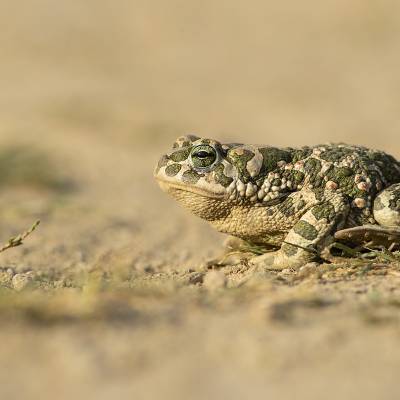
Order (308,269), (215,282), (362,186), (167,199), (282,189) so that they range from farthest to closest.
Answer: (167,199), (282,189), (362,186), (308,269), (215,282)

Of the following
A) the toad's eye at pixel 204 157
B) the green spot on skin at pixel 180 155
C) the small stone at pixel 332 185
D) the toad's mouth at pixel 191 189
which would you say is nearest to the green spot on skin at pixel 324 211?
the small stone at pixel 332 185

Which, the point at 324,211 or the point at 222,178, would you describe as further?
the point at 222,178

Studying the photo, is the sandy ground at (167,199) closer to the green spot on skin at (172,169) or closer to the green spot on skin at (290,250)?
the green spot on skin at (290,250)

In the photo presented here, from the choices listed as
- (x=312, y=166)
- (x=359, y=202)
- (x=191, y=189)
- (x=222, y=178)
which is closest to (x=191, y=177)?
(x=191, y=189)

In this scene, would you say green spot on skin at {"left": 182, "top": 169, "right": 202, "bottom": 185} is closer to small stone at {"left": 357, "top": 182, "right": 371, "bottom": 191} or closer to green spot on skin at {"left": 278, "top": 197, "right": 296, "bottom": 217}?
green spot on skin at {"left": 278, "top": 197, "right": 296, "bottom": 217}

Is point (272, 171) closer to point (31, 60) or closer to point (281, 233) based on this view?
point (281, 233)

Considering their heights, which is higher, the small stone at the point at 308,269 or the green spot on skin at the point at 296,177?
the green spot on skin at the point at 296,177

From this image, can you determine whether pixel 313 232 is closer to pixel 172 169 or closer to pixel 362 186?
pixel 362 186
